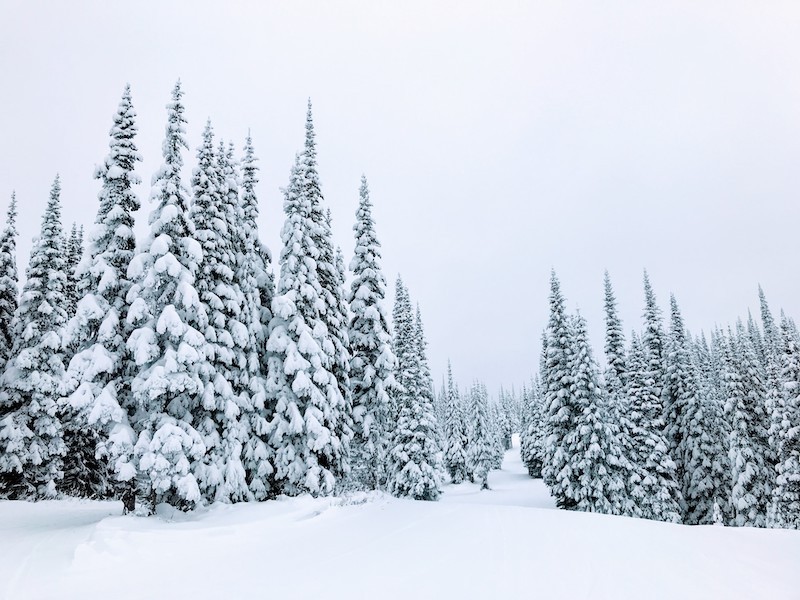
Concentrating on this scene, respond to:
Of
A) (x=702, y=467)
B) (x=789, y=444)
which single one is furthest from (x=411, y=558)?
(x=702, y=467)

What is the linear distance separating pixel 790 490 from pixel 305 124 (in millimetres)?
36038

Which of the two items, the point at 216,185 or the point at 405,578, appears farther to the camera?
the point at 216,185

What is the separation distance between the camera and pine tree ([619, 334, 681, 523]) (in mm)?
34031

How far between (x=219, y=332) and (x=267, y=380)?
127 inches

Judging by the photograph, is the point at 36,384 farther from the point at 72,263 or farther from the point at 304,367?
the point at 304,367

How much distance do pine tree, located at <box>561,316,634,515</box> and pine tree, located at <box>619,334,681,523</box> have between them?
0.97 meters

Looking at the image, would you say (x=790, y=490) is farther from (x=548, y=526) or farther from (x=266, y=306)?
(x=266, y=306)

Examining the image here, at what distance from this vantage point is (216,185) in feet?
74.7

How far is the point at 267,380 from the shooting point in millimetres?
22438

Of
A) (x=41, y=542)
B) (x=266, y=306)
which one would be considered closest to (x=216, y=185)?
(x=266, y=306)

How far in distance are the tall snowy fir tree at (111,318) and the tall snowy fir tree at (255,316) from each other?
4.69 metres

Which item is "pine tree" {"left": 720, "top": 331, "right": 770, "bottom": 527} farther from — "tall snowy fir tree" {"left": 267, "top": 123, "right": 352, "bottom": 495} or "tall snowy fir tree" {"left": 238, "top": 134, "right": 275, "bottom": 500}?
"tall snowy fir tree" {"left": 238, "top": 134, "right": 275, "bottom": 500}

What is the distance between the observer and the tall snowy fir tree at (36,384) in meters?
26.7

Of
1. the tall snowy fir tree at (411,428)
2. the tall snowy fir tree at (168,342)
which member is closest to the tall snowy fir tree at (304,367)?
the tall snowy fir tree at (168,342)
